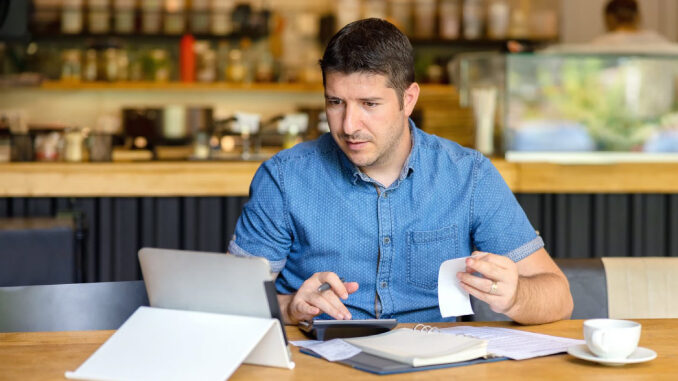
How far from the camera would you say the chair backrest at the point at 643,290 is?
206 cm

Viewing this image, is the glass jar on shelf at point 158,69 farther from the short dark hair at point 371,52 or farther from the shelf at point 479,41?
the short dark hair at point 371,52

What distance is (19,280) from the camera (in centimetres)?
310

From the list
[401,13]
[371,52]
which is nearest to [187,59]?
[401,13]

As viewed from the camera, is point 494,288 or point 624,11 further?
point 624,11

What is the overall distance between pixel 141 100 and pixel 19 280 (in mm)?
3380

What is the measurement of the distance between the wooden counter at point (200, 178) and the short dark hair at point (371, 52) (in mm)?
1958

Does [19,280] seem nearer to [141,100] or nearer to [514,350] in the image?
[514,350]

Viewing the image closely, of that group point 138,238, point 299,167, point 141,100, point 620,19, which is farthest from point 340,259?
point 141,100

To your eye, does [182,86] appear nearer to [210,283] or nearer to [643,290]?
[643,290]

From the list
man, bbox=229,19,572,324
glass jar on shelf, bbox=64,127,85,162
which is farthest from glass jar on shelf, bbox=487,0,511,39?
man, bbox=229,19,572,324

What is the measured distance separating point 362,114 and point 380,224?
257mm

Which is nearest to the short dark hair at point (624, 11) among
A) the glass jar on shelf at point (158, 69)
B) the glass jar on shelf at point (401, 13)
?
the glass jar on shelf at point (401, 13)

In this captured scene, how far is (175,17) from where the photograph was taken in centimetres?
602

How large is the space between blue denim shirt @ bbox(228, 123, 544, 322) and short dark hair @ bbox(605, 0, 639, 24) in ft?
10.6
